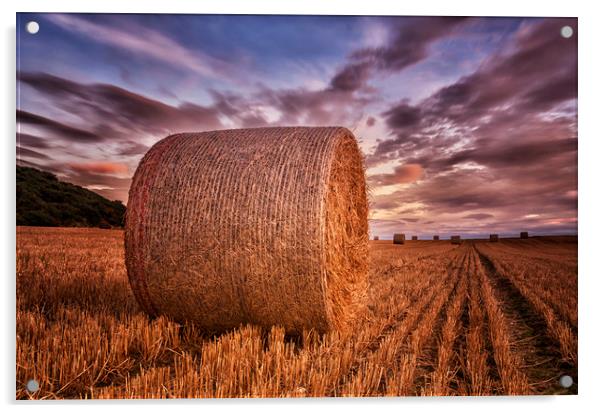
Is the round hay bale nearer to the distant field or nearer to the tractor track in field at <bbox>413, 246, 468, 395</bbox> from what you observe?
the distant field

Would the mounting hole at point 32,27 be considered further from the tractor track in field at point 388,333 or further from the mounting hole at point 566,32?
the mounting hole at point 566,32

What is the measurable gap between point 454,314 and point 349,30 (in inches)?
112

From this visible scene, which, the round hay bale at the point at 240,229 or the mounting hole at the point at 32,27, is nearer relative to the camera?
the round hay bale at the point at 240,229

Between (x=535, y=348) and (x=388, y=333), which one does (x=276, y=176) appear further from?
(x=535, y=348)

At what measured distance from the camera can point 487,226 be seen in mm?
4086

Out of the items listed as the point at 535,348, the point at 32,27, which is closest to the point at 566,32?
the point at 535,348

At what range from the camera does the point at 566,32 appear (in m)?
3.51

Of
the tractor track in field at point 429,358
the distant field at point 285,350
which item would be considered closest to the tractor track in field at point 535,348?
the distant field at point 285,350

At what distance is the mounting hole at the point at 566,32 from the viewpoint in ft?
11.5

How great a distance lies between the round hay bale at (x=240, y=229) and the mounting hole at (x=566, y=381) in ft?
5.26

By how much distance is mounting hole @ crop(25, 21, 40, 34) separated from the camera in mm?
3301
